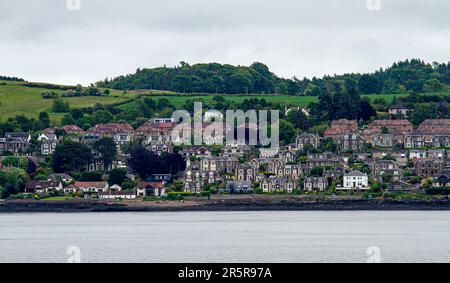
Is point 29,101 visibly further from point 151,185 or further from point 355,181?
point 355,181

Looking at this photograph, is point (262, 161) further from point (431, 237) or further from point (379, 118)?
point (431, 237)

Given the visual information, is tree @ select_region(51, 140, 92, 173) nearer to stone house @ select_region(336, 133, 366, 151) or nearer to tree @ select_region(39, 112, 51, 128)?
tree @ select_region(39, 112, 51, 128)

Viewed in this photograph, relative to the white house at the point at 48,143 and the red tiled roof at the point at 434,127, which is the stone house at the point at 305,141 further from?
the white house at the point at 48,143

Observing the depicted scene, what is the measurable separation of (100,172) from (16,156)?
770cm

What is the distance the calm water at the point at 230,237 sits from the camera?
31906mm

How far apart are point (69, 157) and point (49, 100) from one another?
23.1 m

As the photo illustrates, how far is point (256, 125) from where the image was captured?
76688mm

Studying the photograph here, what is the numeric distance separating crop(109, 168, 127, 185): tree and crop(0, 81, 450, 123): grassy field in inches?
820

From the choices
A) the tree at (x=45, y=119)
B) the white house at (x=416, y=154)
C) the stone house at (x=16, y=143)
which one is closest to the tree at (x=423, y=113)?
the white house at (x=416, y=154)

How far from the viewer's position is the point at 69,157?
6975 centimetres

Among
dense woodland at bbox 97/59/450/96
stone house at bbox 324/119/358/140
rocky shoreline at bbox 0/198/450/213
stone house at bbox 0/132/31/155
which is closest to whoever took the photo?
rocky shoreline at bbox 0/198/450/213

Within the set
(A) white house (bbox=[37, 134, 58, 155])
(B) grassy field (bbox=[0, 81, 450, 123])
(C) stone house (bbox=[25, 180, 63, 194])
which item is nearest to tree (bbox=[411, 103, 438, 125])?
(B) grassy field (bbox=[0, 81, 450, 123])

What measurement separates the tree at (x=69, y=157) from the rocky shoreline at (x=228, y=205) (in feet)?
24.0

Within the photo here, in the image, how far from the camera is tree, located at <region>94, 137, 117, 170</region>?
2820 inches
